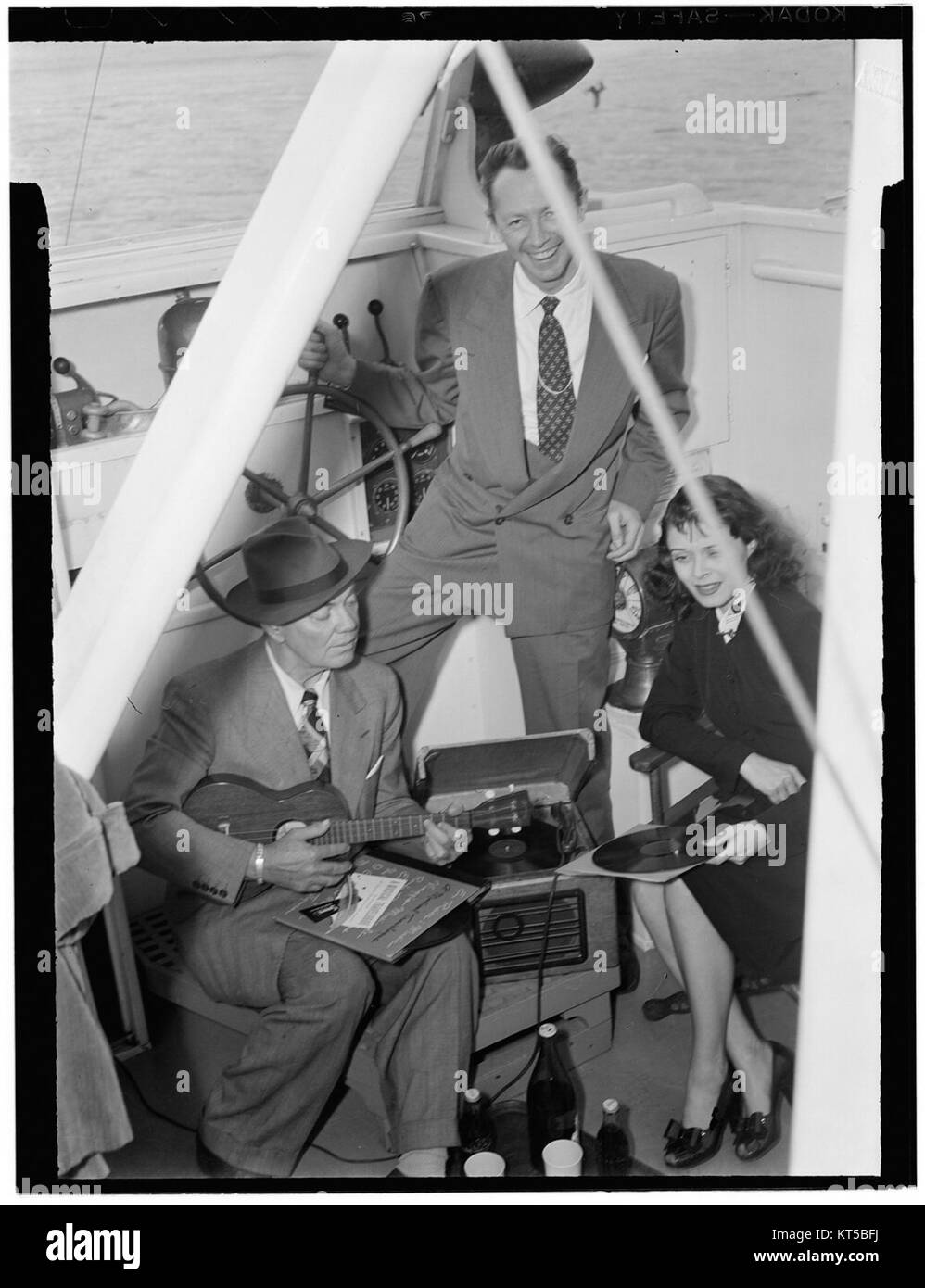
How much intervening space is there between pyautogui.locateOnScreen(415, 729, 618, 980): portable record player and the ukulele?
0.19ft

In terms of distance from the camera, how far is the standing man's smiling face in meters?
2.66

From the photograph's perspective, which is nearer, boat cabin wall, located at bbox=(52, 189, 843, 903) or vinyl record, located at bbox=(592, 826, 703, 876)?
boat cabin wall, located at bbox=(52, 189, 843, 903)

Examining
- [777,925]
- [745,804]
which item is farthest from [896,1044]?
[745,804]

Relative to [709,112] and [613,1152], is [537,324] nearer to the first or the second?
[709,112]

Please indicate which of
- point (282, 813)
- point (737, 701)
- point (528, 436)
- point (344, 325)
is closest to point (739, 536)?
point (737, 701)

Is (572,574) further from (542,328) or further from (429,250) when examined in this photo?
(429,250)

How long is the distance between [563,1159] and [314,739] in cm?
88

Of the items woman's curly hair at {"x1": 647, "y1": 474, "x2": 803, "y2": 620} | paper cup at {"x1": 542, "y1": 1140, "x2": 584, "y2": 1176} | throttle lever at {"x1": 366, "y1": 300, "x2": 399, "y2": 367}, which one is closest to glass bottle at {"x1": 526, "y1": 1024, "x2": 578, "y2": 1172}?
paper cup at {"x1": 542, "y1": 1140, "x2": 584, "y2": 1176}

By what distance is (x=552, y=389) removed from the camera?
9.07 feet

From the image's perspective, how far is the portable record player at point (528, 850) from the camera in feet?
9.37

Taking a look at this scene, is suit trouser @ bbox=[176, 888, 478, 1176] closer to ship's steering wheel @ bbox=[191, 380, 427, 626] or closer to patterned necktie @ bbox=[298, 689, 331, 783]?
patterned necktie @ bbox=[298, 689, 331, 783]

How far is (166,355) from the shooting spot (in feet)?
8.68

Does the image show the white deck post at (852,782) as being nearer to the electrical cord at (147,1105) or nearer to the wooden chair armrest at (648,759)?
the wooden chair armrest at (648,759)
